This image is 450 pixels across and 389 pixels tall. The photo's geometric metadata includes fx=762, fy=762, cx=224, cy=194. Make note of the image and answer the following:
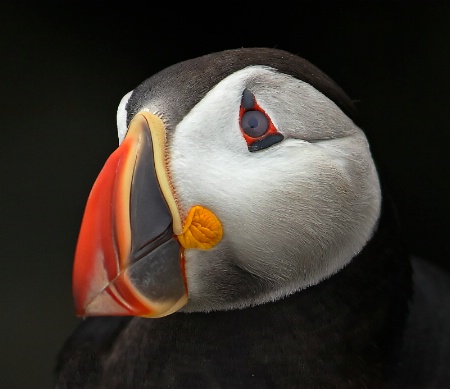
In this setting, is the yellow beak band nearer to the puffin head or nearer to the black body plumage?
the puffin head

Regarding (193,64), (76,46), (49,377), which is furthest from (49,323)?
(193,64)

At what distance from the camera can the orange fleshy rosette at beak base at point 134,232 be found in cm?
140

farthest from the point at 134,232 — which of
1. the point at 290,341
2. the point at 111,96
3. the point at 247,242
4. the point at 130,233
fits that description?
the point at 111,96

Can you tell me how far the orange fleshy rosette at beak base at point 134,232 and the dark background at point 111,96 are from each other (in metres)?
1.83

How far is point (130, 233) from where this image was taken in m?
1.39

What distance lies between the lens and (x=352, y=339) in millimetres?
1653

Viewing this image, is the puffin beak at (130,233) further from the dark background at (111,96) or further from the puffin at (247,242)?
the dark background at (111,96)

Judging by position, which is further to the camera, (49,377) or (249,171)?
(49,377)

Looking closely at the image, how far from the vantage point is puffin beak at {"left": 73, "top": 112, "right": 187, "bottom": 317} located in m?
1.39

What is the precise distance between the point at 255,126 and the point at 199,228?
222 millimetres

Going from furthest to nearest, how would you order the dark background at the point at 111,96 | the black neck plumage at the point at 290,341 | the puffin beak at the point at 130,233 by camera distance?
the dark background at the point at 111,96
the black neck plumage at the point at 290,341
the puffin beak at the point at 130,233

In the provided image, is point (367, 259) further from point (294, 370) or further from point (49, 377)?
point (49, 377)

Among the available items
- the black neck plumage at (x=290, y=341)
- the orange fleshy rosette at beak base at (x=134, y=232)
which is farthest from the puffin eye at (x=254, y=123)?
the black neck plumage at (x=290, y=341)

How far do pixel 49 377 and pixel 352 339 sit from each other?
207cm
